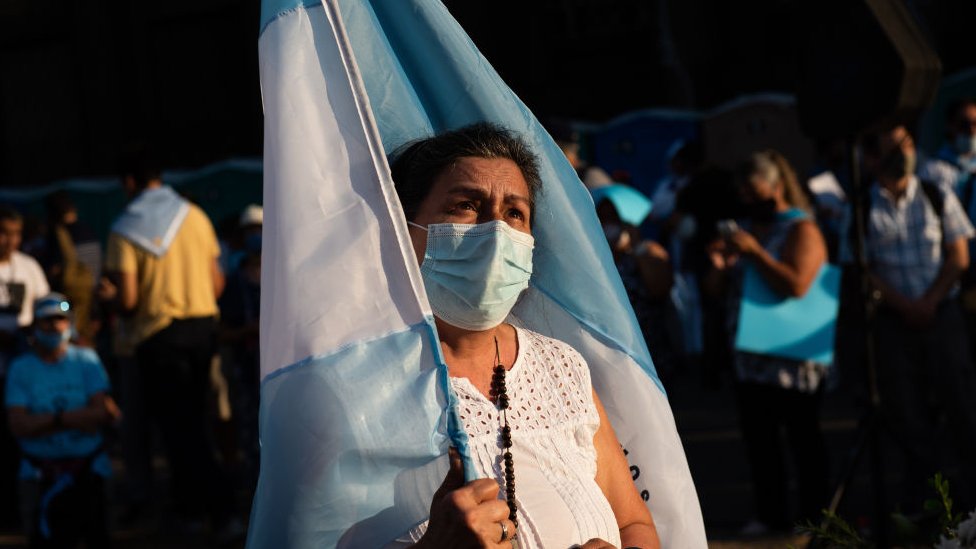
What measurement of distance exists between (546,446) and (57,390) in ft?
16.1

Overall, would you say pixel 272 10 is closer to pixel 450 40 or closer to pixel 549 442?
pixel 450 40

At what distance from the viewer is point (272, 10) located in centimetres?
279

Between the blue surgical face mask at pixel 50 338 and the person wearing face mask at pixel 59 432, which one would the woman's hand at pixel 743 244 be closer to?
the person wearing face mask at pixel 59 432

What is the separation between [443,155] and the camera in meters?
2.94

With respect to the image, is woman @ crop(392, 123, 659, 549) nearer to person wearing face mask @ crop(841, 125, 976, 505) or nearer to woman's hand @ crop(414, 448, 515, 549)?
woman's hand @ crop(414, 448, 515, 549)

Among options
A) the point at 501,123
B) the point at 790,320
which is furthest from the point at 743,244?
the point at 501,123

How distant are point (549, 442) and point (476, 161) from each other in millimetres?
587

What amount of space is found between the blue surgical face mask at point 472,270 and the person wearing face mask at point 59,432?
456 cm

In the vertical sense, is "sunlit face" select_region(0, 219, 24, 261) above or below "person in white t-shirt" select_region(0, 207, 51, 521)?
above

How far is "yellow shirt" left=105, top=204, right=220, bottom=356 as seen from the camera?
295 inches

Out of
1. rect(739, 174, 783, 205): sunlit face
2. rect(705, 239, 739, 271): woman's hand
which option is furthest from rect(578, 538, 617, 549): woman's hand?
rect(739, 174, 783, 205): sunlit face

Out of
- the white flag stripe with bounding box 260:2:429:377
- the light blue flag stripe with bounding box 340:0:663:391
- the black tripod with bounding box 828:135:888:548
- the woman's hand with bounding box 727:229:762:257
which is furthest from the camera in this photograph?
the woman's hand with bounding box 727:229:762:257

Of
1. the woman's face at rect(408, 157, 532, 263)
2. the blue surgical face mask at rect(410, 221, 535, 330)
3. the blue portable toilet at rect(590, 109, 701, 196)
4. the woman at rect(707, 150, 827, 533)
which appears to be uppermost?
the blue portable toilet at rect(590, 109, 701, 196)

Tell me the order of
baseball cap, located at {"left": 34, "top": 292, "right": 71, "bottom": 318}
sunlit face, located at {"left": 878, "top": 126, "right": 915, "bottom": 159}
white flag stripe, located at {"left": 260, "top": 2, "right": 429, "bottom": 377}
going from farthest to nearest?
baseball cap, located at {"left": 34, "top": 292, "right": 71, "bottom": 318} < sunlit face, located at {"left": 878, "top": 126, "right": 915, "bottom": 159} < white flag stripe, located at {"left": 260, "top": 2, "right": 429, "bottom": 377}
